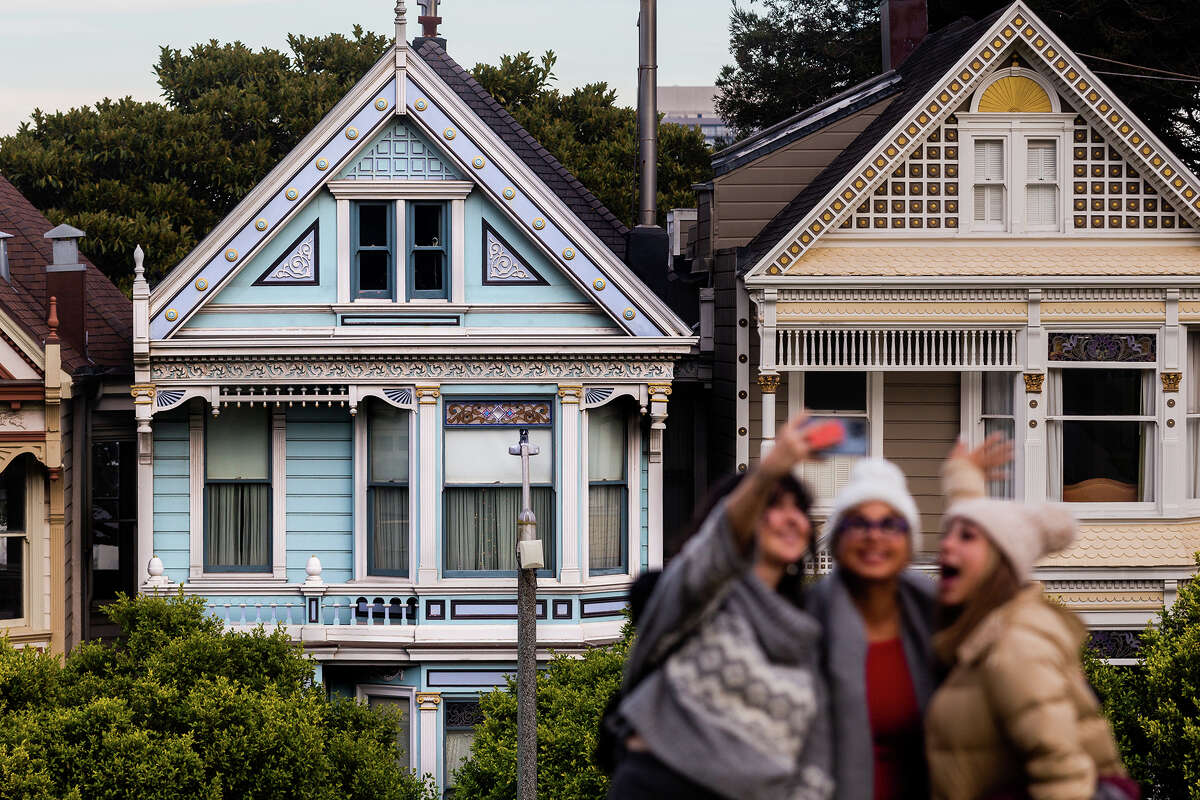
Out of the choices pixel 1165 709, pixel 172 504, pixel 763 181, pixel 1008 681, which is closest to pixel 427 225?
pixel 172 504

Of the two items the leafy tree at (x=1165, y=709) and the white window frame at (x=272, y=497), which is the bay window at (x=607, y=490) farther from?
the leafy tree at (x=1165, y=709)

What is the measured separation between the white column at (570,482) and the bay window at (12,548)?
21.7ft

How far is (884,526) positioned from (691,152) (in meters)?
Answer: 44.7

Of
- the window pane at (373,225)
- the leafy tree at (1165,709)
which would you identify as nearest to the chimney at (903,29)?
the window pane at (373,225)

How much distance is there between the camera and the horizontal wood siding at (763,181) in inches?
915

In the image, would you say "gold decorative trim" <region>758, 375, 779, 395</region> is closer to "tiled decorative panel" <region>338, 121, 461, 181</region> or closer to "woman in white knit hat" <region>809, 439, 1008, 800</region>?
"tiled decorative panel" <region>338, 121, 461, 181</region>

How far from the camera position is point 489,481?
20.7 meters

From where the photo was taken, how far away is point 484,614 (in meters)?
20.5

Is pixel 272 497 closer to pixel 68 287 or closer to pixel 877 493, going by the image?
pixel 68 287

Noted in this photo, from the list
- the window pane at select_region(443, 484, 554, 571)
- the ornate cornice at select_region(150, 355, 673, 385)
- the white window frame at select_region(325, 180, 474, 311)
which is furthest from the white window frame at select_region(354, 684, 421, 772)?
the white window frame at select_region(325, 180, 474, 311)

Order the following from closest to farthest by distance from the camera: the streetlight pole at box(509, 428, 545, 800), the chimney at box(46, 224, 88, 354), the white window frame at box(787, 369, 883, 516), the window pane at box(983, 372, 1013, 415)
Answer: the streetlight pole at box(509, 428, 545, 800)
the window pane at box(983, 372, 1013, 415)
the chimney at box(46, 224, 88, 354)
the white window frame at box(787, 369, 883, 516)

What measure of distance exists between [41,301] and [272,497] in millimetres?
4339

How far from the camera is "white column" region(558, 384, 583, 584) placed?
20.5m

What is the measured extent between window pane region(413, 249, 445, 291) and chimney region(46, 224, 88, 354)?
4.59 metres
